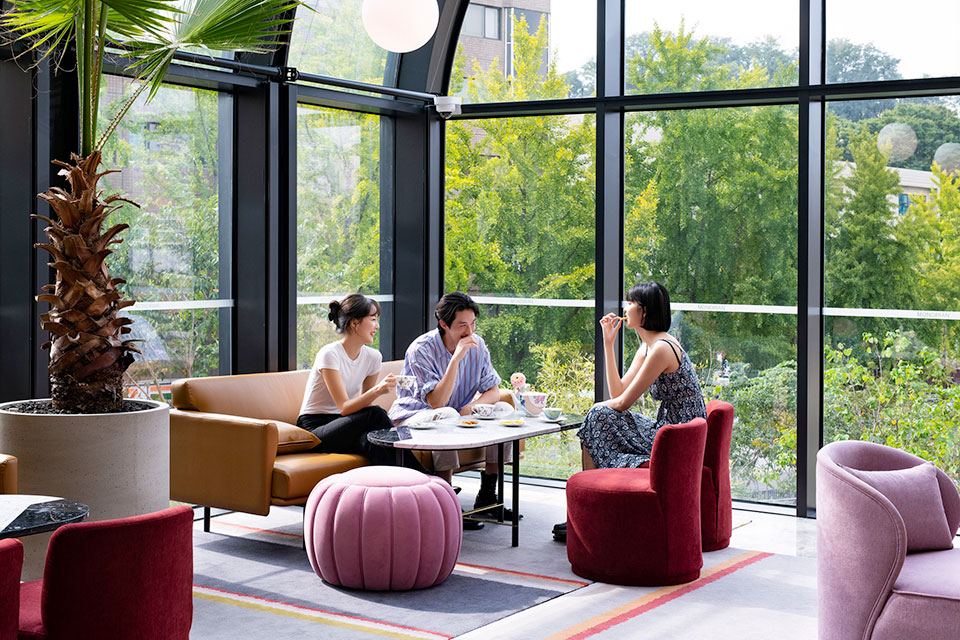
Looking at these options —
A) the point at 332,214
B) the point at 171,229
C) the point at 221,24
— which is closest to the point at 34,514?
the point at 221,24

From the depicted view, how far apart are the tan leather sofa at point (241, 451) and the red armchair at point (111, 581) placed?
7.47 ft

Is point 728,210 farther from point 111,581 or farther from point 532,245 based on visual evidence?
point 111,581

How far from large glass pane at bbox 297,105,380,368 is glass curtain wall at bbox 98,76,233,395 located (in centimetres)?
52

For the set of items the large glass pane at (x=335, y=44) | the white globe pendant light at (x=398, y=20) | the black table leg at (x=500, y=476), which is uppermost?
the large glass pane at (x=335, y=44)

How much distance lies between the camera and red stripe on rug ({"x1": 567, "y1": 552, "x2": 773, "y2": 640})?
3848 millimetres

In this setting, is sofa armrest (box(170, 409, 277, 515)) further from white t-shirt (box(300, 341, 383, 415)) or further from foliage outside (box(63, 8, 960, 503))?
foliage outside (box(63, 8, 960, 503))

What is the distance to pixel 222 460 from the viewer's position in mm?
4996

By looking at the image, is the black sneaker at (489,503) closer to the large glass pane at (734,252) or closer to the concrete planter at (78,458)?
the large glass pane at (734,252)

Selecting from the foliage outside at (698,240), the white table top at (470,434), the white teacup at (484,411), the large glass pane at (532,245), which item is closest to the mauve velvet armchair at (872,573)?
the white table top at (470,434)

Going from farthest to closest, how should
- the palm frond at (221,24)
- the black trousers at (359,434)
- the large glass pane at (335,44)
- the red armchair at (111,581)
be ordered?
the large glass pane at (335,44) < the black trousers at (359,434) < the palm frond at (221,24) < the red armchair at (111,581)

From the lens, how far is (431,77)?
6887 mm

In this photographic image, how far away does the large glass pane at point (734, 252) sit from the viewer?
6062 millimetres

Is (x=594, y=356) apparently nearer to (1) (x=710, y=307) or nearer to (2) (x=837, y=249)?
(1) (x=710, y=307)

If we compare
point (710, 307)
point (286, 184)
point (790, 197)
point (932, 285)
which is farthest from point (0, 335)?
point (932, 285)
